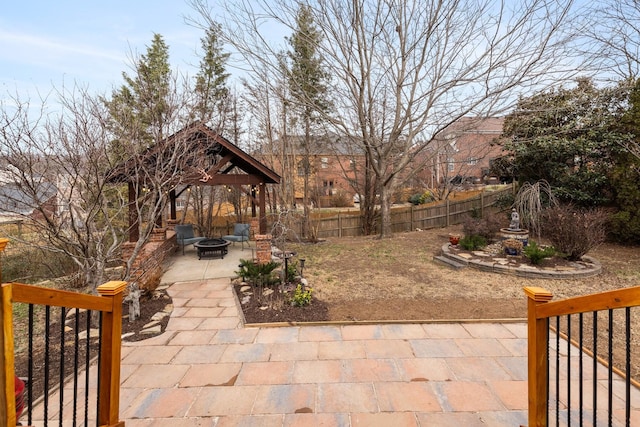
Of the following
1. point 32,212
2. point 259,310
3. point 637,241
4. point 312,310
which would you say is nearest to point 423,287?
point 312,310

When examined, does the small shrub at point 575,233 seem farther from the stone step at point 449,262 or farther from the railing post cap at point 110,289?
the railing post cap at point 110,289

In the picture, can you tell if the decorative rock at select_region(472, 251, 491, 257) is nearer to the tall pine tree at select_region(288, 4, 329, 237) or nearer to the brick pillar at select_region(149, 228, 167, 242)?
the tall pine tree at select_region(288, 4, 329, 237)

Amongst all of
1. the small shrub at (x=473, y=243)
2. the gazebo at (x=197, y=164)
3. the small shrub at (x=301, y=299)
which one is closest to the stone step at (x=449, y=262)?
the small shrub at (x=473, y=243)

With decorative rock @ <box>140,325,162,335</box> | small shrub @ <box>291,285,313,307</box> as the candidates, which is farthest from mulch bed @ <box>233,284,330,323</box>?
decorative rock @ <box>140,325,162,335</box>

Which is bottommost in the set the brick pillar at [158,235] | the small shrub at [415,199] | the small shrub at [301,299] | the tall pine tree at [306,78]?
the small shrub at [301,299]

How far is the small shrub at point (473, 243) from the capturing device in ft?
27.6

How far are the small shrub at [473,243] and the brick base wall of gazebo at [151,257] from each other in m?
7.33

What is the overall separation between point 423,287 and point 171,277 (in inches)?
209

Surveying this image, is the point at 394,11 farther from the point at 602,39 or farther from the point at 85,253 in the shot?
the point at 85,253

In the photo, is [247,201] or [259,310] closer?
[259,310]

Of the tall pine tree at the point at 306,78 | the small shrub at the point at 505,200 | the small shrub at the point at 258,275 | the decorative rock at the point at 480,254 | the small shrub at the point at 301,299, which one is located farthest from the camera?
the small shrub at the point at 505,200

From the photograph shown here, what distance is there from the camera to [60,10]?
5.66 metres

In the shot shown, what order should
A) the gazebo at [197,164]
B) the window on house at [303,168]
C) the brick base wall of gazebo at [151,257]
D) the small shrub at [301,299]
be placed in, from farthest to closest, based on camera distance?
1. the window on house at [303,168]
2. the gazebo at [197,164]
3. the brick base wall of gazebo at [151,257]
4. the small shrub at [301,299]

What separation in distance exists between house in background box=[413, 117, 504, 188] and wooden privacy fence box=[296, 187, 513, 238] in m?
1.72
